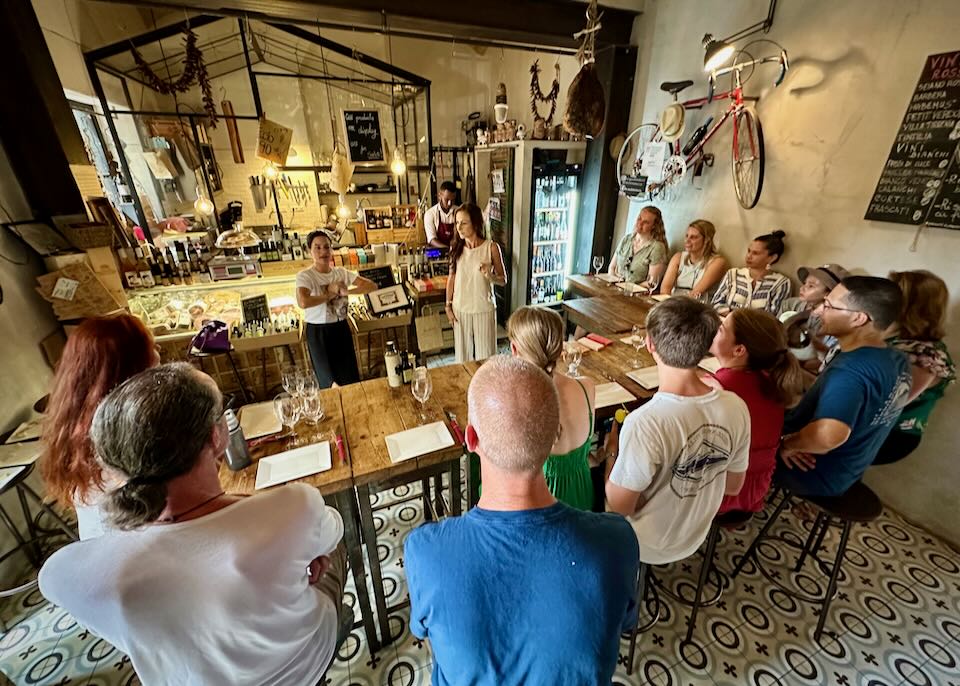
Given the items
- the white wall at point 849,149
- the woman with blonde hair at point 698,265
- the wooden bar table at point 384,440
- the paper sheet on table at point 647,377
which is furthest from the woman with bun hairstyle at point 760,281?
the wooden bar table at point 384,440

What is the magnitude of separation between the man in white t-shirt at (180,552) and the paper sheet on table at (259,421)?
0.86 m

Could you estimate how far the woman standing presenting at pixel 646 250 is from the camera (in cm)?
405

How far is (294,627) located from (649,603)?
1.95 meters

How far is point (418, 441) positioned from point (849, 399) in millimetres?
1813

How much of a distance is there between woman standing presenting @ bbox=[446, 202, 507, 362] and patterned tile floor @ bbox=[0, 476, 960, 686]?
78.0 inches

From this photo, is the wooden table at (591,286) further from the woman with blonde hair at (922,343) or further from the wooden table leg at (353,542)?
the wooden table leg at (353,542)

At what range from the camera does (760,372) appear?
155 centimetres

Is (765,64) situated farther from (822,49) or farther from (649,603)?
(649,603)

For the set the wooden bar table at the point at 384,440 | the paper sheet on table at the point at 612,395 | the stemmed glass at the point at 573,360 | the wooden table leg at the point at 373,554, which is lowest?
the wooden table leg at the point at 373,554

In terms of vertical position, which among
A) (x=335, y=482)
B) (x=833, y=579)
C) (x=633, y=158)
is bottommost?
→ (x=833, y=579)

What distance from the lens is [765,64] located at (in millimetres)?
3270

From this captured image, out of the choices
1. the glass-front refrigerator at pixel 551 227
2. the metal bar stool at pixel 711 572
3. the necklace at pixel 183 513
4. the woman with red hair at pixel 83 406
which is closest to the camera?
the necklace at pixel 183 513

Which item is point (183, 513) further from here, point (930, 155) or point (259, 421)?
point (930, 155)

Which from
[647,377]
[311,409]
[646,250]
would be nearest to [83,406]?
[311,409]
